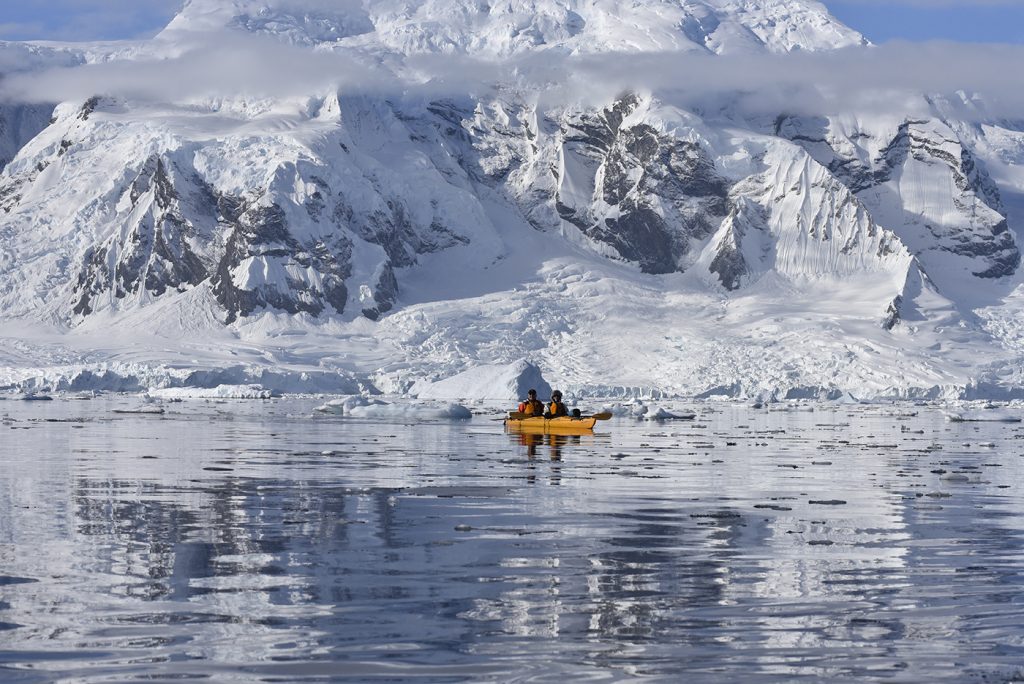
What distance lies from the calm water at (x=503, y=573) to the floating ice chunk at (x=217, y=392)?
97349 mm

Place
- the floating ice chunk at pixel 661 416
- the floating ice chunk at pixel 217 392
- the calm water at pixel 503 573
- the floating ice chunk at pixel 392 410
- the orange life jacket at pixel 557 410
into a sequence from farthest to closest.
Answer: the floating ice chunk at pixel 217 392 → the floating ice chunk at pixel 661 416 → the floating ice chunk at pixel 392 410 → the orange life jacket at pixel 557 410 → the calm water at pixel 503 573

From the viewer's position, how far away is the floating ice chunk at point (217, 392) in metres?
136

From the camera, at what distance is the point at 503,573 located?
62.1 ft

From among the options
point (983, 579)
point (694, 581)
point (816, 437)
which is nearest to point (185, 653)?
point (694, 581)

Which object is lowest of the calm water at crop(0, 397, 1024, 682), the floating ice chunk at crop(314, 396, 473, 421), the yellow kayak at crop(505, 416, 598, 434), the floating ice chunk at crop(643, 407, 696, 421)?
the floating ice chunk at crop(643, 407, 696, 421)

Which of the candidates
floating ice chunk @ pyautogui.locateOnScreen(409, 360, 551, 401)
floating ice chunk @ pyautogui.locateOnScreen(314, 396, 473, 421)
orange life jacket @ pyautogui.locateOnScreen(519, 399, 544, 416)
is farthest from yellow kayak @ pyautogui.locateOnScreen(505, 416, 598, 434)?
floating ice chunk @ pyautogui.locateOnScreen(409, 360, 551, 401)

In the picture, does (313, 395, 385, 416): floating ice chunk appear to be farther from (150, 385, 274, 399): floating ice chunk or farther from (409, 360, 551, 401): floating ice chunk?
(150, 385, 274, 399): floating ice chunk

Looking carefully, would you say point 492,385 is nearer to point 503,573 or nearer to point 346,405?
point 346,405

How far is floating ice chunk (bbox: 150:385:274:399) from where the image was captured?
136125 mm

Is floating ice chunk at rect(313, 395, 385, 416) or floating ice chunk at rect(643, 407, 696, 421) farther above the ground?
floating ice chunk at rect(313, 395, 385, 416)

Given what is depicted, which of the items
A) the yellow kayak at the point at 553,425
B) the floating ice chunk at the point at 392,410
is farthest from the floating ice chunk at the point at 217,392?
the yellow kayak at the point at 553,425

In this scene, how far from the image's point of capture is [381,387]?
17025cm

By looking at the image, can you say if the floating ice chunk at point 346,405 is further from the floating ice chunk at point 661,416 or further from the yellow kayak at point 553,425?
the yellow kayak at point 553,425

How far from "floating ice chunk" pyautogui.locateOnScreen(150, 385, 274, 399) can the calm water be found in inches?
3833
